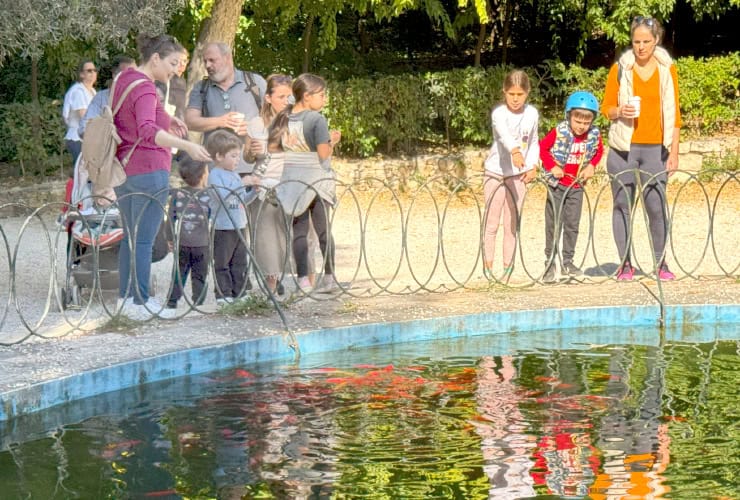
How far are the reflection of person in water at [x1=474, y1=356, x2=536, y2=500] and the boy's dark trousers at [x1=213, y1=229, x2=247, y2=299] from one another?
2114 mm

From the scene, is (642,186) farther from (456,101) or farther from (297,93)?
(456,101)

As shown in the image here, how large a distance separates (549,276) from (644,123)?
1414mm

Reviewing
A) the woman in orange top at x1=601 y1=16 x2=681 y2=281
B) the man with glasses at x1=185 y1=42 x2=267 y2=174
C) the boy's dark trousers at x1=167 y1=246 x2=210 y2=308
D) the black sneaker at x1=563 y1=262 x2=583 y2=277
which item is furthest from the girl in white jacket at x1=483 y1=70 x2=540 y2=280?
the boy's dark trousers at x1=167 y1=246 x2=210 y2=308

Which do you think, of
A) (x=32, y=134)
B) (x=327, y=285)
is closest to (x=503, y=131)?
(x=327, y=285)

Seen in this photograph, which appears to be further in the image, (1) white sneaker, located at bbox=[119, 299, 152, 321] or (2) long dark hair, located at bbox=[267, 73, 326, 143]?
(2) long dark hair, located at bbox=[267, 73, 326, 143]

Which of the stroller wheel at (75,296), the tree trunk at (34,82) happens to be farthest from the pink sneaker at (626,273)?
the tree trunk at (34,82)

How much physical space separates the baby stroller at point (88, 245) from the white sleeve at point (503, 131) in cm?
272

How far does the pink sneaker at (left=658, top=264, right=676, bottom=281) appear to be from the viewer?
1091cm

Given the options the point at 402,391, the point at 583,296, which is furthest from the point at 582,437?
the point at 583,296

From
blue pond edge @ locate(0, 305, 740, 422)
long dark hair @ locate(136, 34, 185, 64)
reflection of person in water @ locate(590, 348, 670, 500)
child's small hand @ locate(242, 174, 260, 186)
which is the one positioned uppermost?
long dark hair @ locate(136, 34, 185, 64)

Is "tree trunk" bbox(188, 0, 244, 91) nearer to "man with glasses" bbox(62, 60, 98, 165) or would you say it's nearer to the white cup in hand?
"man with glasses" bbox(62, 60, 98, 165)

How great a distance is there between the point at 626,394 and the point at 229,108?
395 centimetres

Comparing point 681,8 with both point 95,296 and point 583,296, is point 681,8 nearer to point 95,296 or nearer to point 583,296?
point 583,296

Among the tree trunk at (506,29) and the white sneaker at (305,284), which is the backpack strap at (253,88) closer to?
the white sneaker at (305,284)
